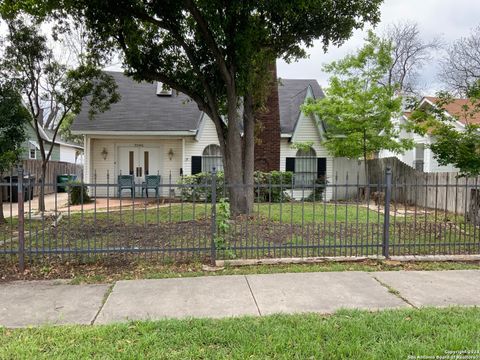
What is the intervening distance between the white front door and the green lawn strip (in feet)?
42.9

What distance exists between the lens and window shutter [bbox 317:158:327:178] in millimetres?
16516

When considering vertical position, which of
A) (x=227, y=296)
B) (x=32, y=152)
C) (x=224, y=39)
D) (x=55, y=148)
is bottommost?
(x=227, y=296)

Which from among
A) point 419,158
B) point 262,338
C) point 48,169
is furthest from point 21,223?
point 419,158

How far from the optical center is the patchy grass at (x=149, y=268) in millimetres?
5180

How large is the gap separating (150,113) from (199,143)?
8.87 feet

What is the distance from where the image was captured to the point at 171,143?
16078 millimetres

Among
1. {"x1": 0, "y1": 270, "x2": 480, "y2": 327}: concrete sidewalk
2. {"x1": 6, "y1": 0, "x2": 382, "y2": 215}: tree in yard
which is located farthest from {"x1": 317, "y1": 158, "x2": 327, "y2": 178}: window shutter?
{"x1": 0, "y1": 270, "x2": 480, "y2": 327}: concrete sidewalk

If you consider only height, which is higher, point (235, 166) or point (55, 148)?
point (55, 148)

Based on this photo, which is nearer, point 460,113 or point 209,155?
point 460,113

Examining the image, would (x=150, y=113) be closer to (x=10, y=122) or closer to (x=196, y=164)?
(x=196, y=164)

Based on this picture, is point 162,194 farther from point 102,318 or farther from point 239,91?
point 102,318

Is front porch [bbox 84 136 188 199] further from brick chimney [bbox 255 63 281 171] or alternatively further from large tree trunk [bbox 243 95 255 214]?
large tree trunk [bbox 243 95 255 214]

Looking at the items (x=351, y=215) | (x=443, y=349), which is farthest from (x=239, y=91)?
(x=443, y=349)

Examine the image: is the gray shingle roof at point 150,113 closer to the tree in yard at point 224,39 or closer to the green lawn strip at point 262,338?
the tree in yard at point 224,39
